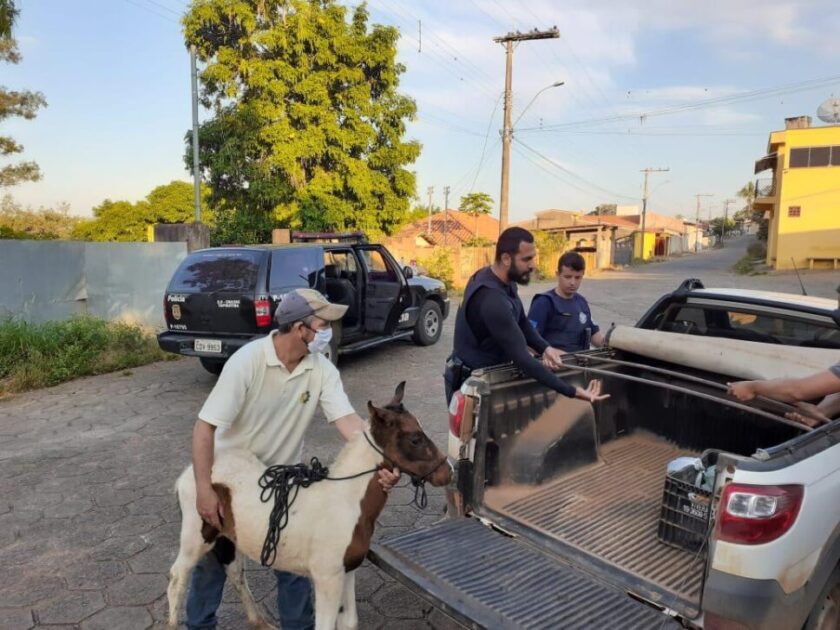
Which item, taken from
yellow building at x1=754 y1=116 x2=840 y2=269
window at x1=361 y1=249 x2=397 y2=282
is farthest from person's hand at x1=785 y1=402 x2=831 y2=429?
yellow building at x1=754 y1=116 x2=840 y2=269

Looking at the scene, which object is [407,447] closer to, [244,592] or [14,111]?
[244,592]

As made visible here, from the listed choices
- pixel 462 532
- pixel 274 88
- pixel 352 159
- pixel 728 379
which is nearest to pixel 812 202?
pixel 352 159

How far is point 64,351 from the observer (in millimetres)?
8016

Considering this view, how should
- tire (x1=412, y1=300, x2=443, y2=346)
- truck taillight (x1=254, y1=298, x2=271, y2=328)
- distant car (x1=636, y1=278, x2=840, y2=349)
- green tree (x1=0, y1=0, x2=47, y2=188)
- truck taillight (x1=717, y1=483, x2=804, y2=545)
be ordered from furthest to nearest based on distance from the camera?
1. green tree (x1=0, y1=0, x2=47, y2=188)
2. tire (x1=412, y1=300, x2=443, y2=346)
3. truck taillight (x1=254, y1=298, x2=271, y2=328)
4. distant car (x1=636, y1=278, x2=840, y2=349)
5. truck taillight (x1=717, y1=483, x2=804, y2=545)

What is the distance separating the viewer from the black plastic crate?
2.71m

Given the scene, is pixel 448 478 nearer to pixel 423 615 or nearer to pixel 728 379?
pixel 423 615

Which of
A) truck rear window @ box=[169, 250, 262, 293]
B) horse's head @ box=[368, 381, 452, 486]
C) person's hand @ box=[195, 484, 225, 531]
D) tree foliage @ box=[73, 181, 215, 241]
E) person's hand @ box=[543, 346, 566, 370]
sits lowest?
person's hand @ box=[195, 484, 225, 531]

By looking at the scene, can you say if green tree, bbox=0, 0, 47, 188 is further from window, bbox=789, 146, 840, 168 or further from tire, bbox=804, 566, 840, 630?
window, bbox=789, 146, 840, 168

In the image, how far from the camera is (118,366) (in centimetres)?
834

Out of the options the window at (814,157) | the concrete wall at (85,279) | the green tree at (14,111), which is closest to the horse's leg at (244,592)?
the concrete wall at (85,279)

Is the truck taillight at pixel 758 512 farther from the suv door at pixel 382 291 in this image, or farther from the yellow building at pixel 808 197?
the yellow building at pixel 808 197

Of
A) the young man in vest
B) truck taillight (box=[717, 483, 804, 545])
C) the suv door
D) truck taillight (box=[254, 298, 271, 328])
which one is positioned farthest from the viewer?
the suv door

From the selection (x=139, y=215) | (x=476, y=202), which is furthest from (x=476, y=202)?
(x=139, y=215)

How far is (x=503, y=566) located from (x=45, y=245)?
9581 mm
